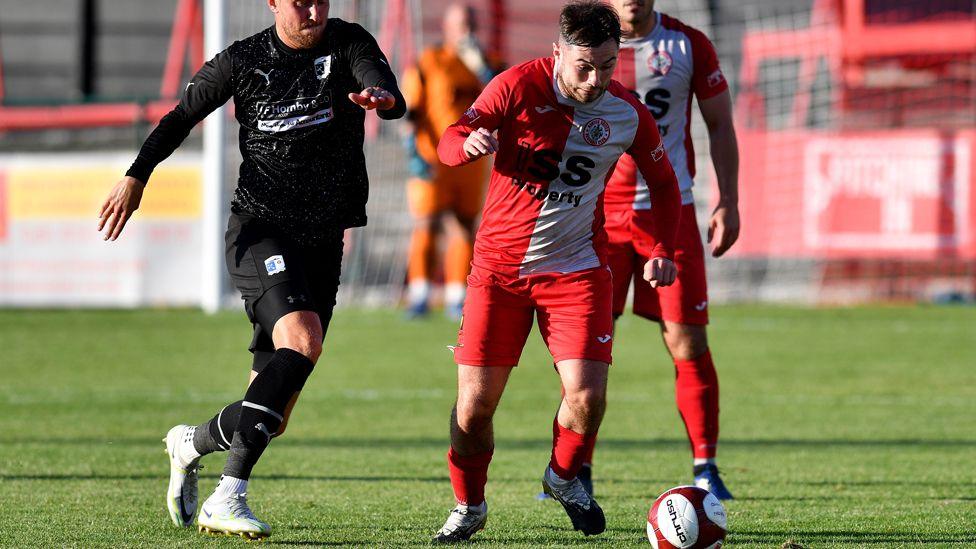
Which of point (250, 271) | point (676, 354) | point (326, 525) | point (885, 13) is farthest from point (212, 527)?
point (885, 13)

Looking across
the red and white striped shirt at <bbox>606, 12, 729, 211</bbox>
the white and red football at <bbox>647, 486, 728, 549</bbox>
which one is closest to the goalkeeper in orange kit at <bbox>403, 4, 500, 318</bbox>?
the red and white striped shirt at <bbox>606, 12, 729, 211</bbox>

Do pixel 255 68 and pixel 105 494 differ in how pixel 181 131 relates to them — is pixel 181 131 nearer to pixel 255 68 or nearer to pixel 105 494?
pixel 255 68

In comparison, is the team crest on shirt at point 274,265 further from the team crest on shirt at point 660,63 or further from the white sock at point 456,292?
the white sock at point 456,292

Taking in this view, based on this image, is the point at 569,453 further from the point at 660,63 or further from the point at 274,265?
the point at 660,63

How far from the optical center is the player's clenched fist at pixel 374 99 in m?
4.91

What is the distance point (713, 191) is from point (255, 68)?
1096 cm

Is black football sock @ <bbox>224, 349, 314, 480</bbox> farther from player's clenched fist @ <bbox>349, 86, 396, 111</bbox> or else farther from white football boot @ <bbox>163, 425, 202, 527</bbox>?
player's clenched fist @ <bbox>349, 86, 396, 111</bbox>

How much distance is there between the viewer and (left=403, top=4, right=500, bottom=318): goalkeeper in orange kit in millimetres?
13656

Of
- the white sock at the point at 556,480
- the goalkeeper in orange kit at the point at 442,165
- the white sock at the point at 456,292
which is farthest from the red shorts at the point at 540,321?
the white sock at the point at 456,292

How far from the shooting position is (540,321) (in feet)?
17.1

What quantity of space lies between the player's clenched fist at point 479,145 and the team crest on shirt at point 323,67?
3.31 ft

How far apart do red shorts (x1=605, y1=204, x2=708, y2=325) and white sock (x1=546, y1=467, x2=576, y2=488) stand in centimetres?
117

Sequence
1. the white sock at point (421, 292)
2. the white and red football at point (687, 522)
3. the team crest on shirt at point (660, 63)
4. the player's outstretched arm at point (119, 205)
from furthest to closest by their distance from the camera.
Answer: the white sock at point (421, 292) < the team crest on shirt at point (660, 63) < the player's outstretched arm at point (119, 205) < the white and red football at point (687, 522)

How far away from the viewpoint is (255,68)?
17.7 ft
